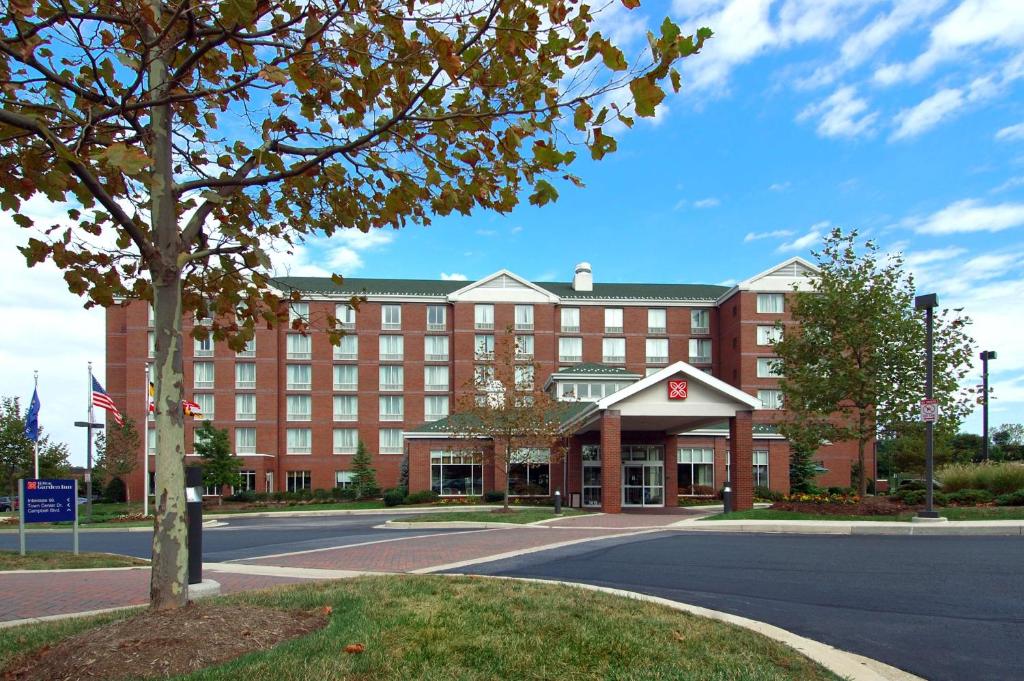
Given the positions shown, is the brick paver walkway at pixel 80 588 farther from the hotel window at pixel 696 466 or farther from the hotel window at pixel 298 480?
the hotel window at pixel 298 480

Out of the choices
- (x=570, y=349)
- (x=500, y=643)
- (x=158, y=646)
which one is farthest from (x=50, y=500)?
(x=570, y=349)

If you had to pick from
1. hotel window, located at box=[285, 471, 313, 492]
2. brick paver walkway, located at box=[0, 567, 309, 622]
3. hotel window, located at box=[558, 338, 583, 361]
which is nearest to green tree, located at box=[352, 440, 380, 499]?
hotel window, located at box=[285, 471, 313, 492]

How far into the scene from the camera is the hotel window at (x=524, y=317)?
59.8 meters

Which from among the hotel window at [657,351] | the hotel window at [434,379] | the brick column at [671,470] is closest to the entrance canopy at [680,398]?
the brick column at [671,470]

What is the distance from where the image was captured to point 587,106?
226 inches

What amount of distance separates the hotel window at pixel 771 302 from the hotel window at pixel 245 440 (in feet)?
119

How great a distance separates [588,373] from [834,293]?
2266 centimetres

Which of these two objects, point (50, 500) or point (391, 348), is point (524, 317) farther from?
point (50, 500)

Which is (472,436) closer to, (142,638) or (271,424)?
(142,638)

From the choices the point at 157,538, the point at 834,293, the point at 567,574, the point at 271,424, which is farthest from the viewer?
the point at 271,424

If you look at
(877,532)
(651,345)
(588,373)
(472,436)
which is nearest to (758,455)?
(588,373)

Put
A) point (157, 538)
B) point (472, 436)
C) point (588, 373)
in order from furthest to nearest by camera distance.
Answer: point (588, 373) < point (472, 436) < point (157, 538)

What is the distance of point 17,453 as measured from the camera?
4791 cm

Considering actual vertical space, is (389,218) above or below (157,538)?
above
